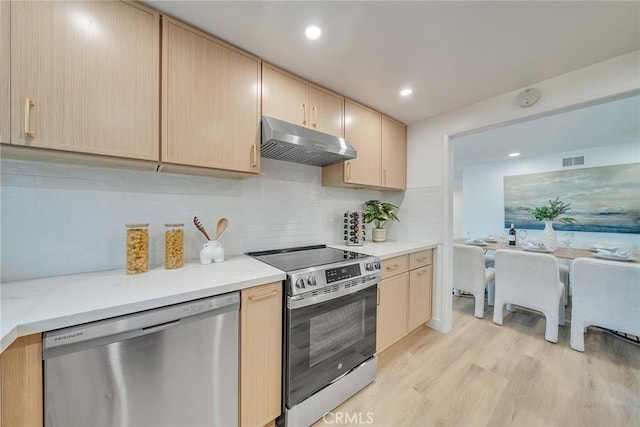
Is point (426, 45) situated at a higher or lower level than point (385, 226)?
higher

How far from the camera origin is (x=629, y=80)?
4.85ft

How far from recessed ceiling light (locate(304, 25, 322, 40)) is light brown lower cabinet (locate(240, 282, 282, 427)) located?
1.47 meters

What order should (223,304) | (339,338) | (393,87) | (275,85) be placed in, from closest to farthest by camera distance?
(223,304) → (339,338) → (275,85) → (393,87)

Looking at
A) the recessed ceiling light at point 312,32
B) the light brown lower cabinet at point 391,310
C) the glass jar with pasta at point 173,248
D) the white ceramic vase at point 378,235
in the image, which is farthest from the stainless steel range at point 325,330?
the recessed ceiling light at point 312,32

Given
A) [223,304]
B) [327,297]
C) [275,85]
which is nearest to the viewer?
[223,304]

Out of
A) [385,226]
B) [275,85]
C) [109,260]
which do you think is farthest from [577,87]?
[109,260]

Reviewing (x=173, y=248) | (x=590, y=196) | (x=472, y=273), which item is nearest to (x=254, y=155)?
(x=173, y=248)

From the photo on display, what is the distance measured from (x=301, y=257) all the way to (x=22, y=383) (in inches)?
51.4

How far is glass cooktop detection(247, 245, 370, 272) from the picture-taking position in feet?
4.83

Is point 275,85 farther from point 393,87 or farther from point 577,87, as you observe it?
point 577,87

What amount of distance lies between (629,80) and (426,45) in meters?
1.38

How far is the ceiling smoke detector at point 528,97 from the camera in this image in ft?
5.98

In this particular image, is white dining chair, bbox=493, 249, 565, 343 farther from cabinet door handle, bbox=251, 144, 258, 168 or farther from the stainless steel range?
cabinet door handle, bbox=251, 144, 258, 168

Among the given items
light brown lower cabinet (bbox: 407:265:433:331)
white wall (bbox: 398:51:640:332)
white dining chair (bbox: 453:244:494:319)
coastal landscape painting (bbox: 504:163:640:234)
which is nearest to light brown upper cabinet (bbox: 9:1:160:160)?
light brown lower cabinet (bbox: 407:265:433:331)
